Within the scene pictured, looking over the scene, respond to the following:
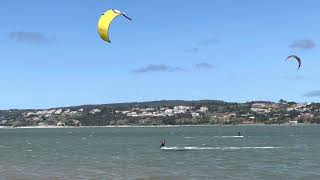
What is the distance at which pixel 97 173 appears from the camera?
54.8 meters

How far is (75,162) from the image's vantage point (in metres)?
69.6

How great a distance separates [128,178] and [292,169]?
16.9m

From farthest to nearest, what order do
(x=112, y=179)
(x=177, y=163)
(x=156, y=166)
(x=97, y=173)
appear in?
(x=177, y=163) → (x=156, y=166) → (x=97, y=173) → (x=112, y=179)

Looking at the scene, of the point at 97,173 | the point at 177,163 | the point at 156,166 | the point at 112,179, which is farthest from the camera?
the point at 177,163

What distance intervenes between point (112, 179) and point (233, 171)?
479 inches

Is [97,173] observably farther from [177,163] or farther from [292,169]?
[292,169]

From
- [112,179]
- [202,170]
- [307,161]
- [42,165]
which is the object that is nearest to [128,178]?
[112,179]

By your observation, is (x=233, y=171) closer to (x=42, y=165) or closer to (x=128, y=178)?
(x=128, y=178)

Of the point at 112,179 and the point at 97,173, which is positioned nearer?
the point at 112,179

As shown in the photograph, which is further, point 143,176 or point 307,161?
point 307,161

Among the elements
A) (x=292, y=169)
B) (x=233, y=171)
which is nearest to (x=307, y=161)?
(x=292, y=169)

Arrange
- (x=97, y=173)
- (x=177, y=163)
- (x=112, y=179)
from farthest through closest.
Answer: (x=177, y=163) → (x=97, y=173) → (x=112, y=179)

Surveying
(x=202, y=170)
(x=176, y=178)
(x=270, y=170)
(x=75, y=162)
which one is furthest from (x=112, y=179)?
(x=75, y=162)

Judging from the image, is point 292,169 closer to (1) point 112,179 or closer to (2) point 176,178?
(2) point 176,178
